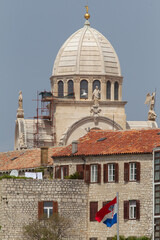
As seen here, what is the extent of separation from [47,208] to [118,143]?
8.40m

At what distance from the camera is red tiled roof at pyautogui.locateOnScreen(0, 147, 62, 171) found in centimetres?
12388

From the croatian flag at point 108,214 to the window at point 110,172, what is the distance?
17.0ft

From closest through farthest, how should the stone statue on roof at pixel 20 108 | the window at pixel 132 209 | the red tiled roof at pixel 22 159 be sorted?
the window at pixel 132 209 < the red tiled roof at pixel 22 159 < the stone statue on roof at pixel 20 108

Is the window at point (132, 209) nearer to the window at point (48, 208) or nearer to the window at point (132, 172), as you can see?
the window at point (132, 172)

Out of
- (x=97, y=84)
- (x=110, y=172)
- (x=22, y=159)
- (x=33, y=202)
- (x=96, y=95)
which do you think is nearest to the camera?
(x=33, y=202)

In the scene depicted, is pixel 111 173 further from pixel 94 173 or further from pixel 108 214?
pixel 108 214

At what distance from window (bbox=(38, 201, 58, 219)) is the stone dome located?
59.3 metres

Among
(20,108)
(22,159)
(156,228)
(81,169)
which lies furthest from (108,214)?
(20,108)

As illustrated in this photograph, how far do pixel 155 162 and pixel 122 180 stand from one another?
3.26 m

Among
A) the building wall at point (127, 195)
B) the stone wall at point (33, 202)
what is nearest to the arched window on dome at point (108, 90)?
the building wall at point (127, 195)

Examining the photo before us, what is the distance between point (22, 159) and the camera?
129625 mm

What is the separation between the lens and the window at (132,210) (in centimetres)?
10288

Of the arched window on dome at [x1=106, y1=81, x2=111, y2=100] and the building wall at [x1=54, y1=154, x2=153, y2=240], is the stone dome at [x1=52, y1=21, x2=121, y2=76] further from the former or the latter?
the building wall at [x1=54, y1=154, x2=153, y2=240]

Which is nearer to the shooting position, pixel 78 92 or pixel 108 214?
pixel 108 214
